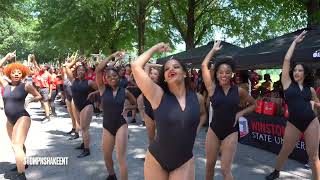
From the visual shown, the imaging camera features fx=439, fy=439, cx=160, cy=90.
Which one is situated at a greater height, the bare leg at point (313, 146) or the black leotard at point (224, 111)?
the black leotard at point (224, 111)

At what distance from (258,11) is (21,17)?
44.9 feet

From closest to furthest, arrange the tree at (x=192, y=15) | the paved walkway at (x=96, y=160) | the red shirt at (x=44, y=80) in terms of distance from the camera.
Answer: the paved walkway at (x=96, y=160) → the red shirt at (x=44, y=80) → the tree at (x=192, y=15)

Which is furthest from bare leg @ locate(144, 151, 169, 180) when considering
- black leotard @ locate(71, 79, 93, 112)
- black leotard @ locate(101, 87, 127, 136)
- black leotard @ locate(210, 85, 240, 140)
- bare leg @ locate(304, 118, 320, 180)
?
black leotard @ locate(71, 79, 93, 112)

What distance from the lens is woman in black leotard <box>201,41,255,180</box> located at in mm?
5086

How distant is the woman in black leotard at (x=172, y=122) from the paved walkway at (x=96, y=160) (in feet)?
10.1

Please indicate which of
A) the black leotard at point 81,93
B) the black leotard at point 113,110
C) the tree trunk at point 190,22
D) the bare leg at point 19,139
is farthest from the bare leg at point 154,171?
the tree trunk at point 190,22

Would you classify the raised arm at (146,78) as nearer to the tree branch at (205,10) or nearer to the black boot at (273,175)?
the black boot at (273,175)

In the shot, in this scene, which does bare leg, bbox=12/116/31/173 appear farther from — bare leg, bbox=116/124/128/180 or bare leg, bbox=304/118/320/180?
bare leg, bbox=304/118/320/180

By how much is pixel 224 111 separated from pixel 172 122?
5.68 ft

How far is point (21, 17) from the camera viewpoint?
2586 centimetres

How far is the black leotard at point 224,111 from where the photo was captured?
5.15 metres

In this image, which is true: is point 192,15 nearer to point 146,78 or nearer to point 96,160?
point 96,160

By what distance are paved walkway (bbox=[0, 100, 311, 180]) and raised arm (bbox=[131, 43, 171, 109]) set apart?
133 inches

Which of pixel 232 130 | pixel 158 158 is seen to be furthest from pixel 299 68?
pixel 158 158
